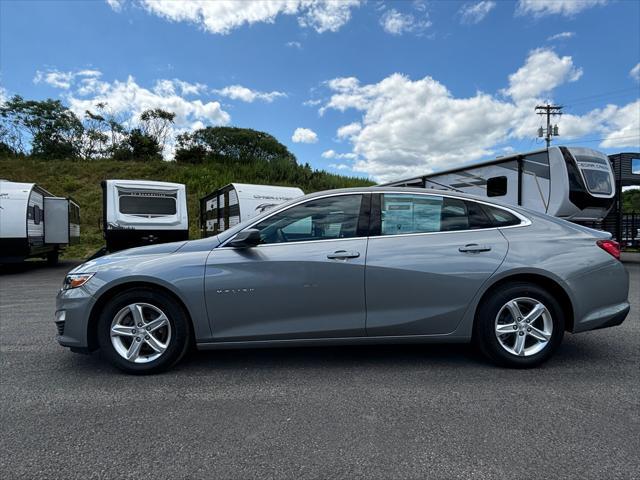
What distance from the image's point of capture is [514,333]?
339 centimetres

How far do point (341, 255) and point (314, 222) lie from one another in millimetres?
419

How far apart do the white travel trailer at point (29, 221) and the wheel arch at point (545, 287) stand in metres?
11.5

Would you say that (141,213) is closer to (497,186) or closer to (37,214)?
(37,214)

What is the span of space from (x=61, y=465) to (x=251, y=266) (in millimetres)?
1718

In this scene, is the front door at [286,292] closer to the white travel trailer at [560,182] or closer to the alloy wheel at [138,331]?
the alloy wheel at [138,331]

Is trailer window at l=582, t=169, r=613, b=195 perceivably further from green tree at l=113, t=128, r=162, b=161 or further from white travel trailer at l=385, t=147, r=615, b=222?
green tree at l=113, t=128, r=162, b=161

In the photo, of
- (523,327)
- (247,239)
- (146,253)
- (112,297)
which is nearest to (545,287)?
(523,327)

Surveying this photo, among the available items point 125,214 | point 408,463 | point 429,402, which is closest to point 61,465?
point 408,463

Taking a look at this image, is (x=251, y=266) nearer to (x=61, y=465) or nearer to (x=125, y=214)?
(x=61, y=465)

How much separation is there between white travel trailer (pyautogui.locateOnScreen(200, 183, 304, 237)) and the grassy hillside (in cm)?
895

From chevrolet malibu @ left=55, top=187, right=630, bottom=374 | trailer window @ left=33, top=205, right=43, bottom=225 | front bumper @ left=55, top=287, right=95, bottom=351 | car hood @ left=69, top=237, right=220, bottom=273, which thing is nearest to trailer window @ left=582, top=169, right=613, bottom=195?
chevrolet malibu @ left=55, top=187, right=630, bottom=374

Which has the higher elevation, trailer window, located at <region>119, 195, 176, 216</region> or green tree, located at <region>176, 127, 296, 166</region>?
green tree, located at <region>176, 127, 296, 166</region>

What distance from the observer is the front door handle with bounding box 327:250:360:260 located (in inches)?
129

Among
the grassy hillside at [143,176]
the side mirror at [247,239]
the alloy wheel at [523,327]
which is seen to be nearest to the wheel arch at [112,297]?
the side mirror at [247,239]
